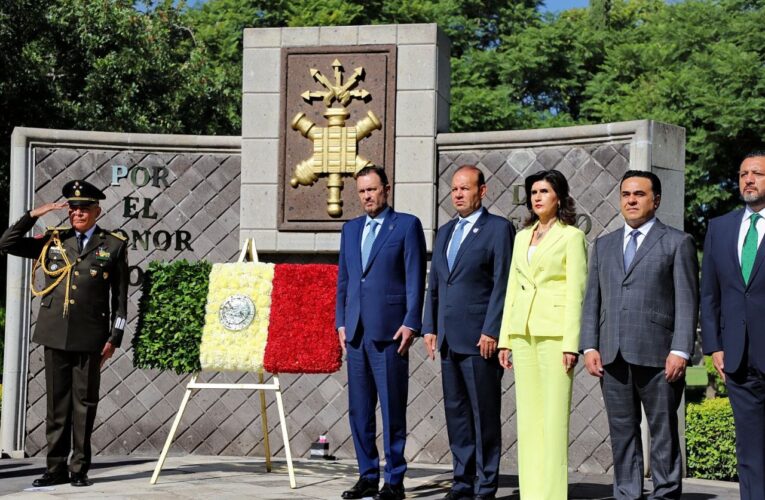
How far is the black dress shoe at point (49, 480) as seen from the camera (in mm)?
8078

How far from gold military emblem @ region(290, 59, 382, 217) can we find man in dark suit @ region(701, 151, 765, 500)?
4.22 m

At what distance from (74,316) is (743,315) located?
4.54 metres

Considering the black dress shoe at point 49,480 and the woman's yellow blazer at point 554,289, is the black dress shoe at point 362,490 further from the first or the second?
the black dress shoe at point 49,480

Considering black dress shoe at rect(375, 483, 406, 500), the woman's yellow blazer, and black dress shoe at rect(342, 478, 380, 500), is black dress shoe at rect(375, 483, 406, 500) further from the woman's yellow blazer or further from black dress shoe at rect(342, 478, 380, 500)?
the woman's yellow blazer

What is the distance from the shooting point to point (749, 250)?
625 cm

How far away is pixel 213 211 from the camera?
10453mm

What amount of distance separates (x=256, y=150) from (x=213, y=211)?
26.8 inches

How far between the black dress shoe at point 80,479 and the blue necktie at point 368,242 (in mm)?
2447

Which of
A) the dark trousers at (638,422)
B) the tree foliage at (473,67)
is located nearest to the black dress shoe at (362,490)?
the dark trousers at (638,422)

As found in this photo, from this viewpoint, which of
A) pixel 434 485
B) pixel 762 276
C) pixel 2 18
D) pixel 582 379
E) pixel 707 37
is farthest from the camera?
pixel 707 37

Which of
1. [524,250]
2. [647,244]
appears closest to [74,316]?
[524,250]

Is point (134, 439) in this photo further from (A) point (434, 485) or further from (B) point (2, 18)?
(B) point (2, 18)

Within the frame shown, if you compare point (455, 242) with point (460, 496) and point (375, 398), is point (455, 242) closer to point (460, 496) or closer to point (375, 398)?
point (375, 398)

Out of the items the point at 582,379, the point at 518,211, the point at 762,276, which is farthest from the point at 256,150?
the point at 762,276
